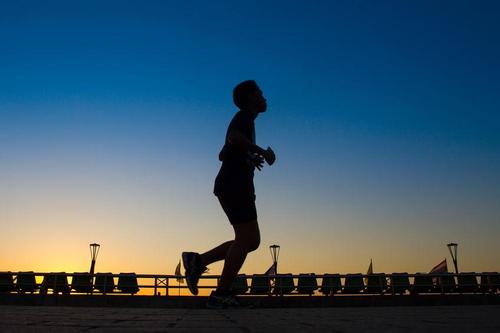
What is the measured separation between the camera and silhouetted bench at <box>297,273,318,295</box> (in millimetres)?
15336

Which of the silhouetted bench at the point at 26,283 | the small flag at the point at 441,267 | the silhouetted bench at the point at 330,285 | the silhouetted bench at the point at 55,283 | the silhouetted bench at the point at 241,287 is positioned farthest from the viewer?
the small flag at the point at 441,267

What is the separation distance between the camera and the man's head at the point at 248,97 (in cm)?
429

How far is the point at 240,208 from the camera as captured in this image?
3.88 m

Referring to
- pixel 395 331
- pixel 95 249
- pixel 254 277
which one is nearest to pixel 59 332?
pixel 395 331

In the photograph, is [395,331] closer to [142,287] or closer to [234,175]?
[234,175]

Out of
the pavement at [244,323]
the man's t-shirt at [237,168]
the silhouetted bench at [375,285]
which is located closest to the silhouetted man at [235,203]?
the man's t-shirt at [237,168]

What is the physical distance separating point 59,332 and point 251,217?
7.72 feet

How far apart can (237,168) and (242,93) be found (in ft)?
2.56

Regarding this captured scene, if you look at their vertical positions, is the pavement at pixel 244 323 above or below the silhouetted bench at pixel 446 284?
above

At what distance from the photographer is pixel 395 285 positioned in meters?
15.1

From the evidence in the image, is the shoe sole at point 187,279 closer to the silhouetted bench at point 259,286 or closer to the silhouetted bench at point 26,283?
the silhouetted bench at point 259,286

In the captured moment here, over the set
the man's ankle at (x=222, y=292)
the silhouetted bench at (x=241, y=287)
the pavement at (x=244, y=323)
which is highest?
the man's ankle at (x=222, y=292)

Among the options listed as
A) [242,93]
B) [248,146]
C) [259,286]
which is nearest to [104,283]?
[259,286]

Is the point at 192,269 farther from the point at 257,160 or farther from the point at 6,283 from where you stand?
the point at 6,283
